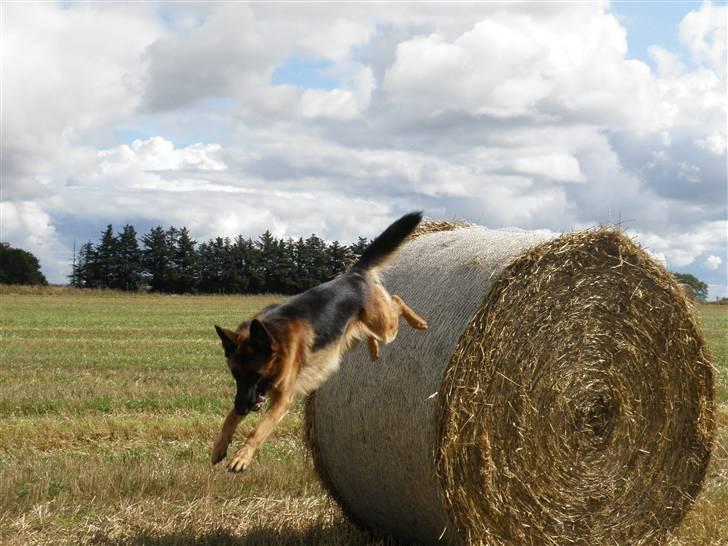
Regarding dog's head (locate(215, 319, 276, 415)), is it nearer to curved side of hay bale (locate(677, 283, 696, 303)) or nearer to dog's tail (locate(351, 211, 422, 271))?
dog's tail (locate(351, 211, 422, 271))

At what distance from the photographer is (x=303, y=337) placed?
4.09m

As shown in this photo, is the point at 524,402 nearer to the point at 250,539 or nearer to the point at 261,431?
the point at 250,539

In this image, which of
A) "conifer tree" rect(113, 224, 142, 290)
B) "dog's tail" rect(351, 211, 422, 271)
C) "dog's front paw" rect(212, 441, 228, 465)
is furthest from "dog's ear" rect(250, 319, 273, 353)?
"conifer tree" rect(113, 224, 142, 290)

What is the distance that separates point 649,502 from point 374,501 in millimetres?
2261

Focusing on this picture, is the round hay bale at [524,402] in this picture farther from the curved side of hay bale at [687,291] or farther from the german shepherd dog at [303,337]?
the german shepherd dog at [303,337]

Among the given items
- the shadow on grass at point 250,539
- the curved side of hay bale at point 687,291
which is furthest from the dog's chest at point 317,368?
the curved side of hay bale at point 687,291

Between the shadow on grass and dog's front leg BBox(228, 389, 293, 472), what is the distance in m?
2.84

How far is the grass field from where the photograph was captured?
6.83 metres

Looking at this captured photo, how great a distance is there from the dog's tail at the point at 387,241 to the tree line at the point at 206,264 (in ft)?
161

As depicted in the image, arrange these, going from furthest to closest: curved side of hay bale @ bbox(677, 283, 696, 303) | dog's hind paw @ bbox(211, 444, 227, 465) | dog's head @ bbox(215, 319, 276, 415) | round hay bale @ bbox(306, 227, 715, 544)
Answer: curved side of hay bale @ bbox(677, 283, 696, 303) → round hay bale @ bbox(306, 227, 715, 544) → dog's hind paw @ bbox(211, 444, 227, 465) → dog's head @ bbox(215, 319, 276, 415)

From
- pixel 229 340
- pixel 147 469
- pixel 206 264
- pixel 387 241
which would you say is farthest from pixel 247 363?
pixel 206 264

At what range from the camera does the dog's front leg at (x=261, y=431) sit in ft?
12.0

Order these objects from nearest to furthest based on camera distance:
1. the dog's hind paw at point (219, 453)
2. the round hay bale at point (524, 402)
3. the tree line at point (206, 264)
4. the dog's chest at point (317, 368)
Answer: the dog's hind paw at point (219, 453) < the dog's chest at point (317, 368) < the round hay bale at point (524, 402) < the tree line at point (206, 264)

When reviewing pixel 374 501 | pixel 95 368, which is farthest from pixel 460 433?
pixel 95 368
